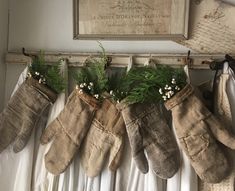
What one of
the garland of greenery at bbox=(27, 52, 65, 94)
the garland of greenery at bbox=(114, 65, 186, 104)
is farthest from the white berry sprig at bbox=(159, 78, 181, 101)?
the garland of greenery at bbox=(27, 52, 65, 94)

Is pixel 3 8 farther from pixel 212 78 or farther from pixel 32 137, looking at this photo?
pixel 212 78

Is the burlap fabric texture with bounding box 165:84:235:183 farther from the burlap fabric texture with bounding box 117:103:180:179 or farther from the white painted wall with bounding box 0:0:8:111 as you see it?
the white painted wall with bounding box 0:0:8:111

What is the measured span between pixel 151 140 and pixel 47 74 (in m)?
0.44

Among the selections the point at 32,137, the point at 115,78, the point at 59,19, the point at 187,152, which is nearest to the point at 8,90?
the point at 32,137

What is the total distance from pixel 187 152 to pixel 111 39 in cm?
47

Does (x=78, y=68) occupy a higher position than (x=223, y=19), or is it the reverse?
(x=223, y=19)

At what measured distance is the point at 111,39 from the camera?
1.34 meters

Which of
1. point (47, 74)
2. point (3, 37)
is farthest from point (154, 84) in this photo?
point (3, 37)

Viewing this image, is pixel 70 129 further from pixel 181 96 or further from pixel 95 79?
pixel 181 96

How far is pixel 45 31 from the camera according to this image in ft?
4.70

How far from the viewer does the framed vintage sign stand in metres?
1.25

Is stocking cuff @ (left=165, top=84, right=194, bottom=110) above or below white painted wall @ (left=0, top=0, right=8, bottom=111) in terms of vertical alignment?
below

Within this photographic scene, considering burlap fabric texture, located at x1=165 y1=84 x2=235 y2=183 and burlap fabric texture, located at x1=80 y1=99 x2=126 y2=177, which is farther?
burlap fabric texture, located at x1=80 y1=99 x2=126 y2=177

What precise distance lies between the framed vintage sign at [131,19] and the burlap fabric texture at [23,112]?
0.76ft
